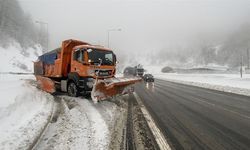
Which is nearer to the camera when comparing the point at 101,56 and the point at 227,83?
the point at 101,56

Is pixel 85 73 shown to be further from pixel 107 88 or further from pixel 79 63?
pixel 107 88

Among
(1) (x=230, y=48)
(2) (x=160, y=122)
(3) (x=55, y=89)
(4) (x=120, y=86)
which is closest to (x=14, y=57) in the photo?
(3) (x=55, y=89)

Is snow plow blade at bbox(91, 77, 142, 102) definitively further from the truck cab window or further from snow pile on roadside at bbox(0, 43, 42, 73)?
snow pile on roadside at bbox(0, 43, 42, 73)

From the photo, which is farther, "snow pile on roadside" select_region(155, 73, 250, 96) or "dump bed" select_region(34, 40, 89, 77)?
"snow pile on roadside" select_region(155, 73, 250, 96)

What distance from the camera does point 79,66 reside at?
14.6 metres

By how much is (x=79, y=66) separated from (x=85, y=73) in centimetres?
78

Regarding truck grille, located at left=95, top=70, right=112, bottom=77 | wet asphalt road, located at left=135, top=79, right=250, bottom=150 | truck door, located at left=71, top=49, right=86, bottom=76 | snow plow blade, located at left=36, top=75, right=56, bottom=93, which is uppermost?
truck door, located at left=71, top=49, right=86, bottom=76

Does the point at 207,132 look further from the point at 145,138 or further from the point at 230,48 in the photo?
the point at 230,48

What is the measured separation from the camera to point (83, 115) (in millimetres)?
9406

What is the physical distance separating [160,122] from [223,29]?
669 feet

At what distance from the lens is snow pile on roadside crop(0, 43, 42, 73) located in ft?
194

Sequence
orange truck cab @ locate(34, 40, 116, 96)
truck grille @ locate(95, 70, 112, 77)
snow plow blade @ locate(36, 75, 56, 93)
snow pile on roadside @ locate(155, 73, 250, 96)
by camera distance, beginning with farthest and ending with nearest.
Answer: snow pile on roadside @ locate(155, 73, 250, 96) → snow plow blade @ locate(36, 75, 56, 93) → truck grille @ locate(95, 70, 112, 77) → orange truck cab @ locate(34, 40, 116, 96)

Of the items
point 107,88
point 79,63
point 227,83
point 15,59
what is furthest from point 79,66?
point 15,59

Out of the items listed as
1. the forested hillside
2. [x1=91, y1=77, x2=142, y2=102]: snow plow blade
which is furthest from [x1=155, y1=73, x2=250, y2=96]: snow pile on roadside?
the forested hillside
